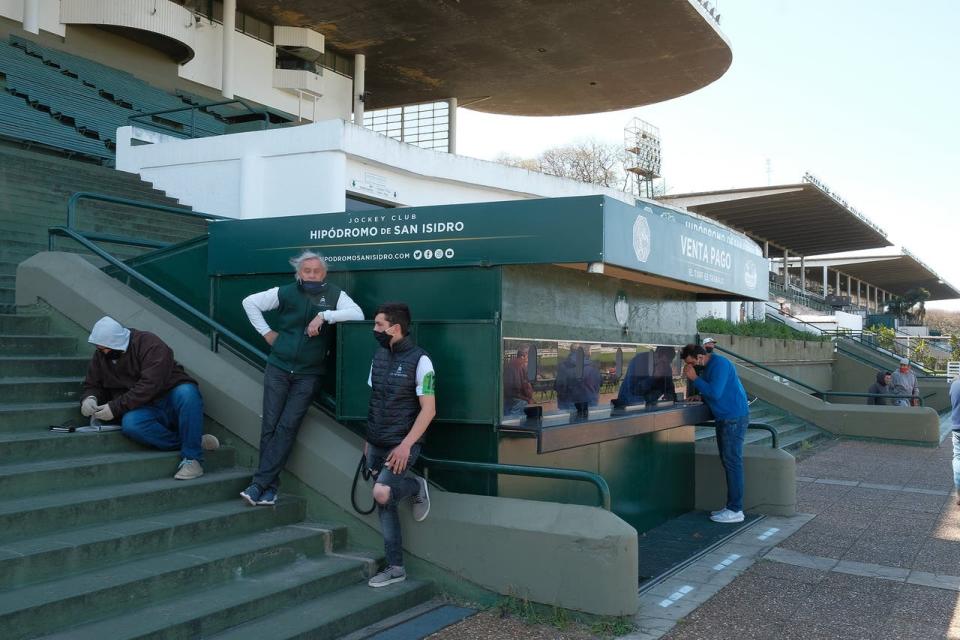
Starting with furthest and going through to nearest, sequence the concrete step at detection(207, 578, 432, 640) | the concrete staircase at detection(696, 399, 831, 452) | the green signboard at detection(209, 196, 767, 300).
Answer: the concrete staircase at detection(696, 399, 831, 452)
the green signboard at detection(209, 196, 767, 300)
the concrete step at detection(207, 578, 432, 640)

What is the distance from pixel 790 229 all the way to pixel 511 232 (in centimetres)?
5364

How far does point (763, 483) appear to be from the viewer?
342 inches

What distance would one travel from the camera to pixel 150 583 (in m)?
4.56

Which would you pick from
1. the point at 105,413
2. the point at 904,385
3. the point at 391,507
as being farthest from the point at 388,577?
the point at 904,385

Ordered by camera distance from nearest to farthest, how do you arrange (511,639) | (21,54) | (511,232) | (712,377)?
(511,639), (511,232), (712,377), (21,54)

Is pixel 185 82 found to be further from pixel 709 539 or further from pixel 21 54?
pixel 709 539

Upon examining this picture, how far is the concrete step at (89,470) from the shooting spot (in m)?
5.03

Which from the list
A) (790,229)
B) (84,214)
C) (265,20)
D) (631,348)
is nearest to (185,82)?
(265,20)

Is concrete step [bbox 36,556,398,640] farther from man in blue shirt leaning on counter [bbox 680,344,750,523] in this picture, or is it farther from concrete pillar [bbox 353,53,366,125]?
concrete pillar [bbox 353,53,366,125]

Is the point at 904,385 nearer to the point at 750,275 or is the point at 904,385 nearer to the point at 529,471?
the point at 750,275

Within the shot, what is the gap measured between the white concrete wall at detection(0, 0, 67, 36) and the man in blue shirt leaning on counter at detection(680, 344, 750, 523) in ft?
77.9

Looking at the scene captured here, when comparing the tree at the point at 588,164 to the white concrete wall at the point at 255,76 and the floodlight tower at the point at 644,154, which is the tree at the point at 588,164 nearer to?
the floodlight tower at the point at 644,154

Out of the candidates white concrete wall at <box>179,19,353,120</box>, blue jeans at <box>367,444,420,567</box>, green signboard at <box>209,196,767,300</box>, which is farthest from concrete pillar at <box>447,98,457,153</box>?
Answer: blue jeans at <box>367,444,420,567</box>

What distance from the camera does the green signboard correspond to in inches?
222
